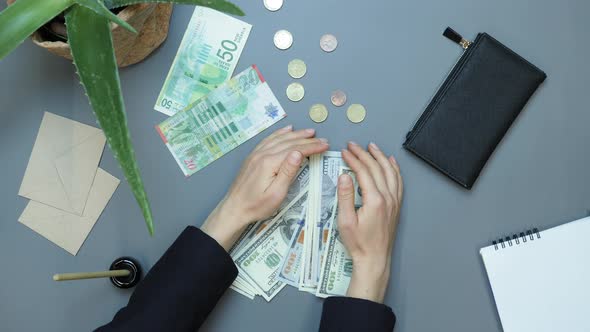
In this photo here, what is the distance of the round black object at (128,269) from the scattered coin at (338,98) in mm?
487

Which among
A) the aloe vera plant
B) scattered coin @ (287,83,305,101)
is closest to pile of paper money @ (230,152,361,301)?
scattered coin @ (287,83,305,101)

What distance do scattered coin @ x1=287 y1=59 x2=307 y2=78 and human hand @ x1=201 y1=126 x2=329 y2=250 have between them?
0.13m

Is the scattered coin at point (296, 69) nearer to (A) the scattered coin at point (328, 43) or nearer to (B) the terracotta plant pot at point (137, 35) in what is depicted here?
(A) the scattered coin at point (328, 43)

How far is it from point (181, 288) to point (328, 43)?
1.73ft

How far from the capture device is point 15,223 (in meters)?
0.97

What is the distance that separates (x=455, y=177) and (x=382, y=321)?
0.99ft

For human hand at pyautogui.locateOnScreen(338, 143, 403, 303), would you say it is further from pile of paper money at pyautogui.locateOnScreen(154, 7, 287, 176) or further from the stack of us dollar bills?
pile of paper money at pyautogui.locateOnScreen(154, 7, 287, 176)

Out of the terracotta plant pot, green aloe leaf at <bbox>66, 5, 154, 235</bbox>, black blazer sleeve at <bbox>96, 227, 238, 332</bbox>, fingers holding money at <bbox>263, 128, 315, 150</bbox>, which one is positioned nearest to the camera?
green aloe leaf at <bbox>66, 5, 154, 235</bbox>

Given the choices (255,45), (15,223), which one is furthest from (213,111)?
(15,223)

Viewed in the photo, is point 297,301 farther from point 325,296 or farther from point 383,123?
point 383,123

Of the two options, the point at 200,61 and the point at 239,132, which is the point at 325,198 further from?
the point at 200,61

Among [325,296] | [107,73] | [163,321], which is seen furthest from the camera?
[325,296]

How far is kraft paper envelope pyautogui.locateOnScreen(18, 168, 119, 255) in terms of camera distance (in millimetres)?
963

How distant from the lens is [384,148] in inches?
38.7
